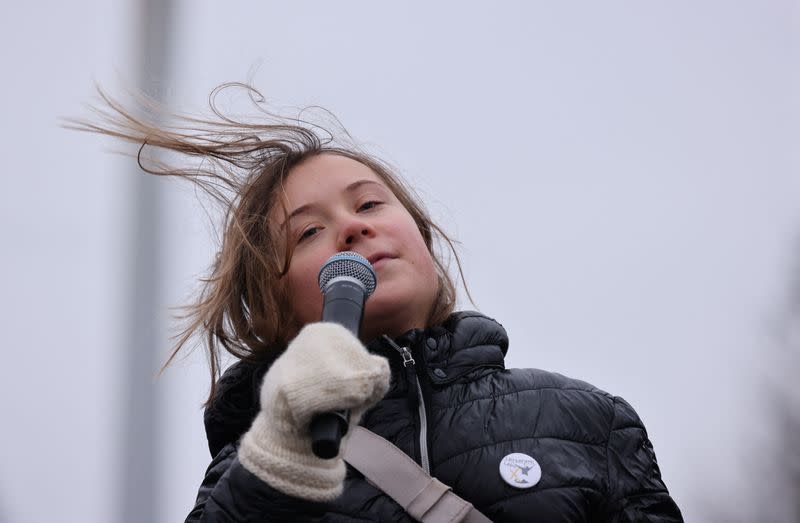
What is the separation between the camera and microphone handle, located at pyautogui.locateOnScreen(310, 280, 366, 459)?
1.37 meters

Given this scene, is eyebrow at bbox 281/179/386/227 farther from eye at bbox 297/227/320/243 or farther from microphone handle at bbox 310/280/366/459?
microphone handle at bbox 310/280/366/459

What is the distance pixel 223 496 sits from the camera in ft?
5.32

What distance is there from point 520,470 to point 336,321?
1.99ft

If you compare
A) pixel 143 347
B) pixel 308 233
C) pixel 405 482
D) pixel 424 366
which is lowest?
pixel 143 347

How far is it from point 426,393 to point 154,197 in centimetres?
124

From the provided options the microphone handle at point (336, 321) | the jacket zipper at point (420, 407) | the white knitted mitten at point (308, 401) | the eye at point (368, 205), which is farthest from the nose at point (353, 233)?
the white knitted mitten at point (308, 401)

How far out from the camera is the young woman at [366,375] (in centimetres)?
150

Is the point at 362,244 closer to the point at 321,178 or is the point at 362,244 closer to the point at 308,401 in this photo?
the point at 321,178

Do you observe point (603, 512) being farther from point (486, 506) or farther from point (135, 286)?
point (135, 286)

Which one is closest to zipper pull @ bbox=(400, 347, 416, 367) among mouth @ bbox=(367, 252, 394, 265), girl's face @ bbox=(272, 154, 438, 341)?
girl's face @ bbox=(272, 154, 438, 341)

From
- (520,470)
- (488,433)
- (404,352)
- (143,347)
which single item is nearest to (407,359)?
(404,352)

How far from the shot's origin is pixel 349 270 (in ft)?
5.89

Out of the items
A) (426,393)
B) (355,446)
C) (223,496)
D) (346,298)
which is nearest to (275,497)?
(223,496)

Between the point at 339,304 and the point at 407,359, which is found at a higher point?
the point at 339,304
